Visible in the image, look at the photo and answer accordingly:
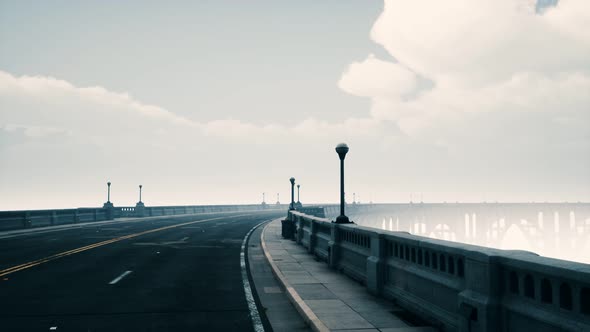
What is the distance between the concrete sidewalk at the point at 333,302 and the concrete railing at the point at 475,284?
0.40 m

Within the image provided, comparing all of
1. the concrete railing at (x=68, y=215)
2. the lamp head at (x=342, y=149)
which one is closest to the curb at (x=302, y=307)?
the lamp head at (x=342, y=149)

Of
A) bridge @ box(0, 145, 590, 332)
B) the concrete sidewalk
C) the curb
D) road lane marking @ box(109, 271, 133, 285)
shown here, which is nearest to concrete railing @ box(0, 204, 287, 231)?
bridge @ box(0, 145, 590, 332)

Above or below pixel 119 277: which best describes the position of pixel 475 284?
above

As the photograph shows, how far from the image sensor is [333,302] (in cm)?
1016

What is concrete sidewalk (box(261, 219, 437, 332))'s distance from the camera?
830 cm

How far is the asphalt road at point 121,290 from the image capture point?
9.06 meters

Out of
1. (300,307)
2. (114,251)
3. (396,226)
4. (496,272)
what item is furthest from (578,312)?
(396,226)

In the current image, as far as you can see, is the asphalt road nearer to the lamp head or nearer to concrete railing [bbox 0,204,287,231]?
the lamp head

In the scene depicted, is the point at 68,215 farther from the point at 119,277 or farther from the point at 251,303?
the point at 251,303

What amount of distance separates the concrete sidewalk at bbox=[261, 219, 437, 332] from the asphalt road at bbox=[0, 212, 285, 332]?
120 cm

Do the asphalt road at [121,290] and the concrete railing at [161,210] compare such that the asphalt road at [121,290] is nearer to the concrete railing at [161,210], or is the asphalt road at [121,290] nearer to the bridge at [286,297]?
the bridge at [286,297]

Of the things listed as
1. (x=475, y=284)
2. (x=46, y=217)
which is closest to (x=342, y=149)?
(x=475, y=284)

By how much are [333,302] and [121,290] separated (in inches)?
213

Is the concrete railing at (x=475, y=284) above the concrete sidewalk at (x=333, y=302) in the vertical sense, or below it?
above
